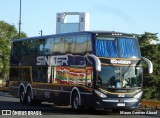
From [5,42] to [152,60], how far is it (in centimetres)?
3785

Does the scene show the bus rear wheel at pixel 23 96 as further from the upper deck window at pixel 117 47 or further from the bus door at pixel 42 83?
the upper deck window at pixel 117 47

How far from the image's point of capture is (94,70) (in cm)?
2016

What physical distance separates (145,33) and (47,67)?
99.6ft

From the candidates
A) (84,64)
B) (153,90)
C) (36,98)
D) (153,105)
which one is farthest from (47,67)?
(153,90)

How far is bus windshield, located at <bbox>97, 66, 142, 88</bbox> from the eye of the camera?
2033 centimetres

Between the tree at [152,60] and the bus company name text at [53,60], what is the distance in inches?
781

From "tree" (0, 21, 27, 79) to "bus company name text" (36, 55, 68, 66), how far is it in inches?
2186

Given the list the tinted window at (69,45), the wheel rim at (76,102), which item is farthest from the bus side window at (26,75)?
the wheel rim at (76,102)

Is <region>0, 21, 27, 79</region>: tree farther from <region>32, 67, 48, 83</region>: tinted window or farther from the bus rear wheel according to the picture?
<region>32, 67, 48, 83</region>: tinted window

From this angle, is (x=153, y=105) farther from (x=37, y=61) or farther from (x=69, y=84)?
(x=37, y=61)

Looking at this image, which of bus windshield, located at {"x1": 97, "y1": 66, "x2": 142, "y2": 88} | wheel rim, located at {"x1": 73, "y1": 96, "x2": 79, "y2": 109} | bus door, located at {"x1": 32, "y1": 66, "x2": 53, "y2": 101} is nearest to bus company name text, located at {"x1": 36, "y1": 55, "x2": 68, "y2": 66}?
bus door, located at {"x1": 32, "y1": 66, "x2": 53, "y2": 101}

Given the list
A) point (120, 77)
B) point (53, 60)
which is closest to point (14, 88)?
point (53, 60)

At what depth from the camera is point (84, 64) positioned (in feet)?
68.7

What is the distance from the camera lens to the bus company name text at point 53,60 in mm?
22812
